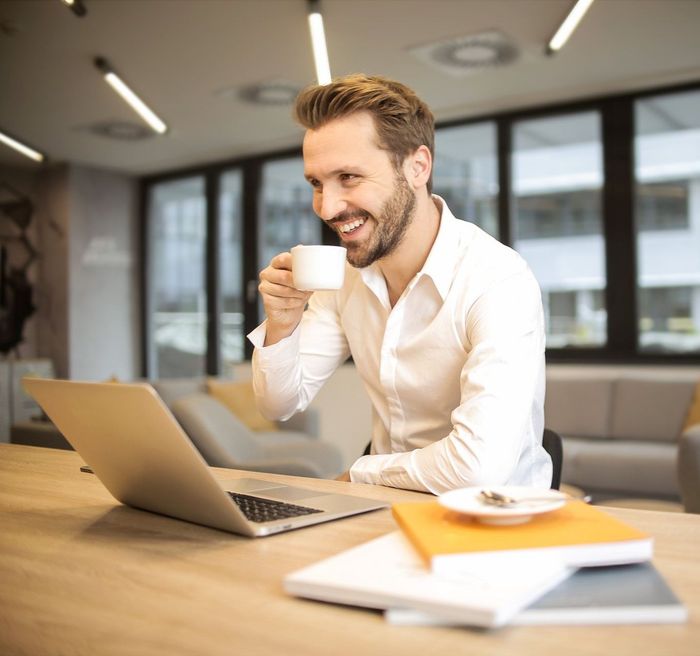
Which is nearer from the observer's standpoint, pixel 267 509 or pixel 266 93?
pixel 267 509

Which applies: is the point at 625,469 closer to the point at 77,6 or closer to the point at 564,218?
the point at 564,218

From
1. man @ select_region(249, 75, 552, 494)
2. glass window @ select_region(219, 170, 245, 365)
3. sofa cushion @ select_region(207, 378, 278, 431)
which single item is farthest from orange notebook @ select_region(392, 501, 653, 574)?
glass window @ select_region(219, 170, 245, 365)

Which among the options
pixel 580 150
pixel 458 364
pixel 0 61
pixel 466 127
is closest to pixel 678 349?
pixel 580 150

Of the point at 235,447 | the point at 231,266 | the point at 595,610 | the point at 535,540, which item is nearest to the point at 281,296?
the point at 535,540

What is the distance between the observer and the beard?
66.7 inches

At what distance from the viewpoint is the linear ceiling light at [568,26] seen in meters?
3.80

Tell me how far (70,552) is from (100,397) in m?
0.18

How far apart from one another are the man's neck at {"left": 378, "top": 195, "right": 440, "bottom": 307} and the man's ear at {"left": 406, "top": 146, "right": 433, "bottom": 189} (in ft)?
0.13

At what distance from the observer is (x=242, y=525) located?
35.5 inches

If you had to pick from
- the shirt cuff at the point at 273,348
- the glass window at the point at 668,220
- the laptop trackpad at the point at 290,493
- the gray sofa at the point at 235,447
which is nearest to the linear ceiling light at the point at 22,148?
the gray sofa at the point at 235,447

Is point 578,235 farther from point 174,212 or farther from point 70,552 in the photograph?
point 70,552

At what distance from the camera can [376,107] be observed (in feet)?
5.48

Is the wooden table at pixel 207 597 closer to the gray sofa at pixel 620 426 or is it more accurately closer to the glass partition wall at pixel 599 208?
the gray sofa at pixel 620 426

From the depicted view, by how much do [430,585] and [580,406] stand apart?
459 centimetres
